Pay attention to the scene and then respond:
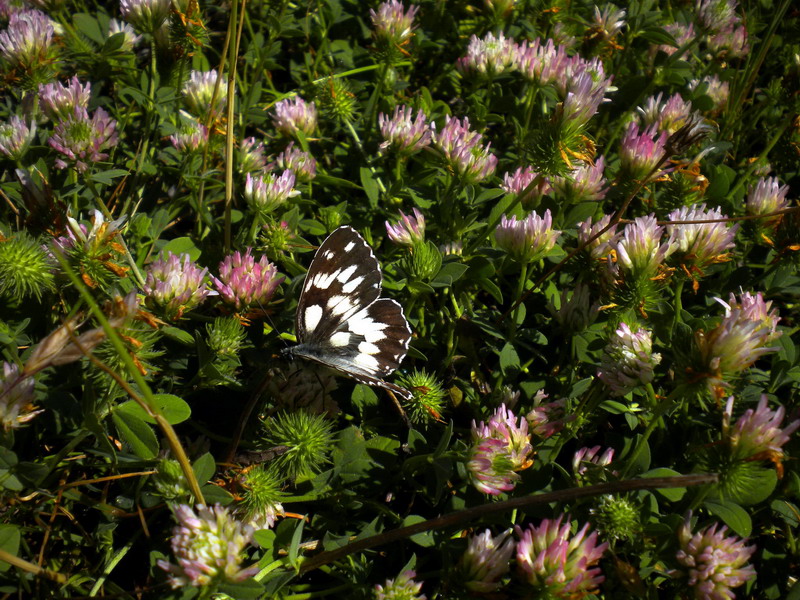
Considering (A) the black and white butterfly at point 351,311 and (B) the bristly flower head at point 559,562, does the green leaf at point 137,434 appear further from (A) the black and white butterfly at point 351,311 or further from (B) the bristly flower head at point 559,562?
(B) the bristly flower head at point 559,562

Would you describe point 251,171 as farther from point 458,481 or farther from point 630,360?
point 630,360

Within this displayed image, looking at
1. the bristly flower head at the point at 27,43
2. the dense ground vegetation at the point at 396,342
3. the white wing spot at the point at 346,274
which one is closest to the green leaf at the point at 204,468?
the dense ground vegetation at the point at 396,342

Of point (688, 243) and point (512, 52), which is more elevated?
point (512, 52)

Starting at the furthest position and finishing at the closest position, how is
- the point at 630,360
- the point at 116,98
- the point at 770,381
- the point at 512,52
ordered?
the point at 116,98 < the point at 512,52 < the point at 770,381 < the point at 630,360

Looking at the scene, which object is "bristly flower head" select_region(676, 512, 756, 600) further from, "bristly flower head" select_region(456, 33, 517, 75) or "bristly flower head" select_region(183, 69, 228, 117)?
"bristly flower head" select_region(183, 69, 228, 117)

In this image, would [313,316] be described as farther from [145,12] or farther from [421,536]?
[145,12]

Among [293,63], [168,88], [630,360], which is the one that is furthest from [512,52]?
[630,360]

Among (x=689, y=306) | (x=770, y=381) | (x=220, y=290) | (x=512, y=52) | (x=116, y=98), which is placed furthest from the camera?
(x=116, y=98)
